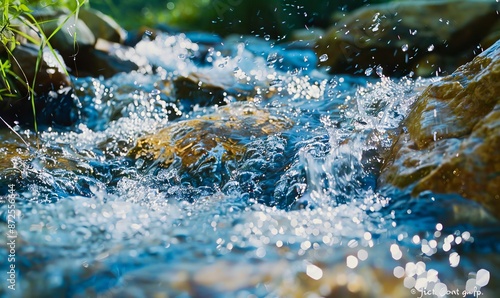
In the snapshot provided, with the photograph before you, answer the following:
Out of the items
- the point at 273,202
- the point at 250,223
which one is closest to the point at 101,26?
the point at 273,202

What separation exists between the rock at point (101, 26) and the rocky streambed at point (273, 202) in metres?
2.91

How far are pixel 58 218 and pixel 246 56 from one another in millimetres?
4955

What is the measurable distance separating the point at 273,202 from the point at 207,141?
748 mm

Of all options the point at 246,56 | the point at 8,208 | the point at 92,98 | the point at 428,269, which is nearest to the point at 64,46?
the point at 92,98

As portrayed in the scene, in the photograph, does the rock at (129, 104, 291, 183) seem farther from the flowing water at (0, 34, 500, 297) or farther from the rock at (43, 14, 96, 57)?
the rock at (43, 14, 96, 57)

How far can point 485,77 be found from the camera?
202cm

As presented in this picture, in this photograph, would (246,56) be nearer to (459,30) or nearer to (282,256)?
(459,30)

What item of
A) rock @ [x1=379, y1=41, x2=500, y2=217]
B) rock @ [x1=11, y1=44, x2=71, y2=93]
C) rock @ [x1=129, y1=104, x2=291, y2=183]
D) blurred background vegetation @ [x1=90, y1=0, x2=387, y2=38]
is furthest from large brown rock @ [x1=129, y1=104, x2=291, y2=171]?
blurred background vegetation @ [x1=90, y1=0, x2=387, y2=38]

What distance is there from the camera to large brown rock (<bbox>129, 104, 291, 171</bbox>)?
8.25ft

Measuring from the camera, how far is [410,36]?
19.3 ft

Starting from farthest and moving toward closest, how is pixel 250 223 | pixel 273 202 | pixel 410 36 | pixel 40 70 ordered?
1. pixel 410 36
2. pixel 40 70
3. pixel 273 202
4. pixel 250 223

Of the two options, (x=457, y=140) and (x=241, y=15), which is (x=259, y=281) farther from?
(x=241, y=15)

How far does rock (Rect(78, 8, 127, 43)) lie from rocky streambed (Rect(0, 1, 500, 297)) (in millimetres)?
2912

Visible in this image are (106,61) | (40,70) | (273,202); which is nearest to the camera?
(273,202)
